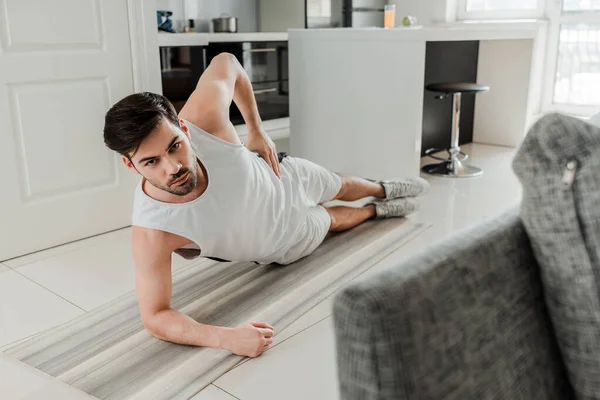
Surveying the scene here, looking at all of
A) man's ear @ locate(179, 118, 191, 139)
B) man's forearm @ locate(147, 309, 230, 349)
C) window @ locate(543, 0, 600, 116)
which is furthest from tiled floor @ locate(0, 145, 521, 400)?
window @ locate(543, 0, 600, 116)

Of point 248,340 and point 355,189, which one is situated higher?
point 355,189

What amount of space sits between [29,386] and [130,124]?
806 millimetres

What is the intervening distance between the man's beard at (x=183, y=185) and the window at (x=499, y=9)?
14.0ft

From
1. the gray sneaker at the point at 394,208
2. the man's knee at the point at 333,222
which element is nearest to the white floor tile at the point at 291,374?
the man's knee at the point at 333,222

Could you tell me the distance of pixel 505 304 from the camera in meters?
0.72

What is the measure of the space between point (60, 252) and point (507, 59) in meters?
3.73

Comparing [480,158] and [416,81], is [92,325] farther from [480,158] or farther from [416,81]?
[480,158]

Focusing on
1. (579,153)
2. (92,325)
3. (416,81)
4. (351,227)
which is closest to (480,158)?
(416,81)

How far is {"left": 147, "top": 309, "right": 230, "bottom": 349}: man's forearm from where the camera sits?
186 centimetres

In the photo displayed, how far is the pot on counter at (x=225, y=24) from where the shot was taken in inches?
183

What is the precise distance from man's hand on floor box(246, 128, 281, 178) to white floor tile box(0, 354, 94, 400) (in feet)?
3.72

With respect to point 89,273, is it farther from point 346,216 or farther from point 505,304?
point 505,304

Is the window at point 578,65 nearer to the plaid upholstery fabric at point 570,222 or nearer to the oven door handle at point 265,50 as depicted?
the oven door handle at point 265,50

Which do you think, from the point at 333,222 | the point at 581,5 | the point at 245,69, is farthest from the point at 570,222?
the point at 581,5
